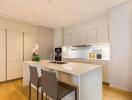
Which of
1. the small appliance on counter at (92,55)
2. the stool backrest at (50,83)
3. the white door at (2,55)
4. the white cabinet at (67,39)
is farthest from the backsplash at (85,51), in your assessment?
the stool backrest at (50,83)

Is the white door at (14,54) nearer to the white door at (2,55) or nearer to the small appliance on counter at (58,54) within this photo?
the white door at (2,55)

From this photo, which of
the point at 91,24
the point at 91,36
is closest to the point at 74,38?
the point at 91,36

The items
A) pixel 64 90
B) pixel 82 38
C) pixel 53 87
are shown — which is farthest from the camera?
pixel 82 38

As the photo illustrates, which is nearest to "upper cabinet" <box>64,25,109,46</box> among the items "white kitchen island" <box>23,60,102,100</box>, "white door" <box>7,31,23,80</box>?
"white kitchen island" <box>23,60,102,100</box>

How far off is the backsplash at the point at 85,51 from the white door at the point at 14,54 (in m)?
2.17

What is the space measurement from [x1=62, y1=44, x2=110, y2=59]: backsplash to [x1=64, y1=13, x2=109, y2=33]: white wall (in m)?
0.87

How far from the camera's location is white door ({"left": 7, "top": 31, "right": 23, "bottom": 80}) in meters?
3.96

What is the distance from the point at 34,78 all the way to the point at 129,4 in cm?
325

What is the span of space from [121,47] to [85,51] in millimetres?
1862

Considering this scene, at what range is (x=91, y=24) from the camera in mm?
4090

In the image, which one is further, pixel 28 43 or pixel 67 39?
pixel 67 39

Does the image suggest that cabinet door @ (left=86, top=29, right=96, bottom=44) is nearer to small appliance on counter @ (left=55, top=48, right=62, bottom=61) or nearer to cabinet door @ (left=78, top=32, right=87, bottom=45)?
cabinet door @ (left=78, top=32, right=87, bottom=45)

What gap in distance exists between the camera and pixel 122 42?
2.93 m

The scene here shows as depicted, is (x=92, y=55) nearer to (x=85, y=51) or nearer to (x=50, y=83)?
(x=85, y=51)
